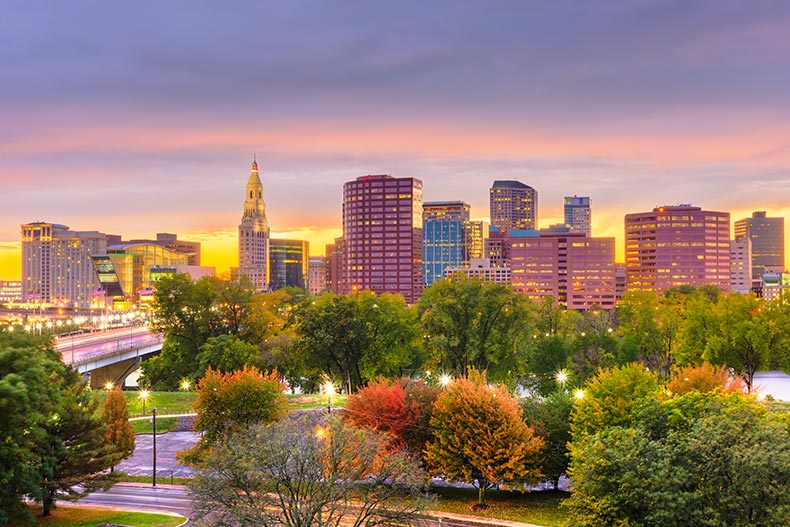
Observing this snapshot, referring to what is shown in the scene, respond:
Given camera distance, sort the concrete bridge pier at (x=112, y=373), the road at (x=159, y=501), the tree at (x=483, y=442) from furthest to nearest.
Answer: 1. the concrete bridge pier at (x=112, y=373)
2. the tree at (x=483, y=442)
3. the road at (x=159, y=501)

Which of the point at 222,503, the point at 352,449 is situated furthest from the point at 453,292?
the point at 222,503

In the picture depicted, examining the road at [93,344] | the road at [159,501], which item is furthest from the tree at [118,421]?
the road at [93,344]

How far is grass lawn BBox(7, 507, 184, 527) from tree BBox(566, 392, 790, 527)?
2225 centimetres

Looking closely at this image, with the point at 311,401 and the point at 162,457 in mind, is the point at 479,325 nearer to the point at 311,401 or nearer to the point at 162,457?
the point at 311,401

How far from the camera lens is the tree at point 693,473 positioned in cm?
2689

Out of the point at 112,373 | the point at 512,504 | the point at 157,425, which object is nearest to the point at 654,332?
the point at 512,504

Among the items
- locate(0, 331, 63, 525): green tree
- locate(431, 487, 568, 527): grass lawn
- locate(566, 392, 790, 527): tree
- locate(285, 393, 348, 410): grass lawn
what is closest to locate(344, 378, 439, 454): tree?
locate(431, 487, 568, 527): grass lawn

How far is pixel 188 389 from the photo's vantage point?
77.7 metres

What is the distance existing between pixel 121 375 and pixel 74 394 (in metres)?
70.0

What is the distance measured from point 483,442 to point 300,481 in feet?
46.6

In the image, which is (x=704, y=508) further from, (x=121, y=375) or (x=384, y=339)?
(x=121, y=375)

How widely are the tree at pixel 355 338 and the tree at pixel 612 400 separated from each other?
1340 inches

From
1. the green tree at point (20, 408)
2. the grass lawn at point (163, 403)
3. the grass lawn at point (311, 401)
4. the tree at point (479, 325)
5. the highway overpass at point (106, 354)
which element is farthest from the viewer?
the highway overpass at point (106, 354)

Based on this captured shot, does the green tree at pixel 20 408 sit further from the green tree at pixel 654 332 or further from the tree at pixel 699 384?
the green tree at pixel 654 332
